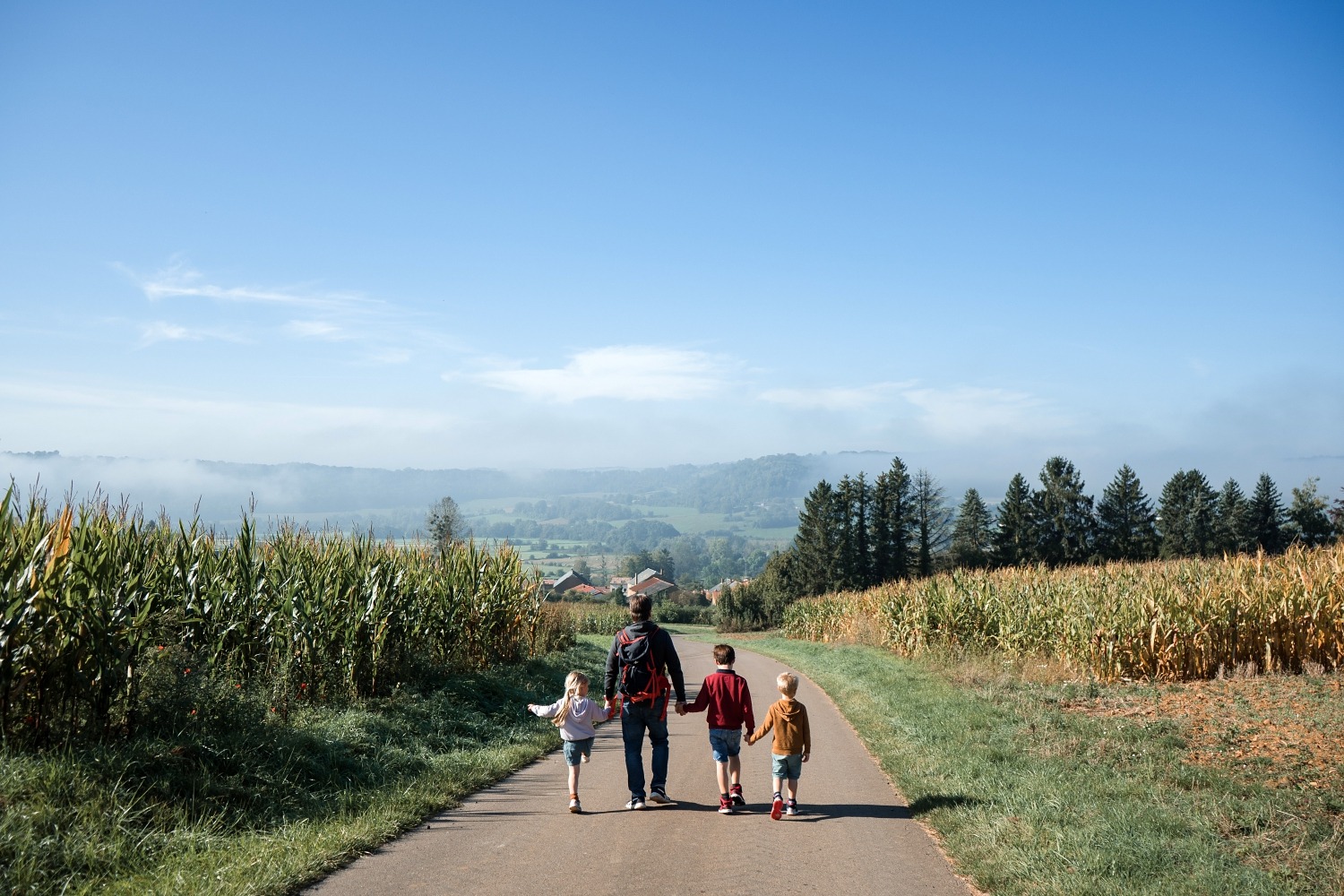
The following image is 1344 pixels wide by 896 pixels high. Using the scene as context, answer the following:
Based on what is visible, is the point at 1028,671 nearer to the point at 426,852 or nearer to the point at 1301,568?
the point at 1301,568

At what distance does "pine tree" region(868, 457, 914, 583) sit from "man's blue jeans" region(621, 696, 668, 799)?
83559mm

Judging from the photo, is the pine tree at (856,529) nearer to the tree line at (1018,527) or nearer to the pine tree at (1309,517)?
the tree line at (1018,527)

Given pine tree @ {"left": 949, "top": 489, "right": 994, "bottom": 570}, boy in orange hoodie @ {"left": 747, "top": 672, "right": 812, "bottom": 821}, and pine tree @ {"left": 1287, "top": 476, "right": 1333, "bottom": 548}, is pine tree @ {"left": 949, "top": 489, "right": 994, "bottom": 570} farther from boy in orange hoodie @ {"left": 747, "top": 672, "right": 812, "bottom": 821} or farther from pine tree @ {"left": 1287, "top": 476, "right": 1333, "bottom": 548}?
boy in orange hoodie @ {"left": 747, "top": 672, "right": 812, "bottom": 821}

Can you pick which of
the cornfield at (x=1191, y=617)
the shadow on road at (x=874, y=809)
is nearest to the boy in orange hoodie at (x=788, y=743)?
the shadow on road at (x=874, y=809)

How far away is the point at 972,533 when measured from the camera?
98250 mm

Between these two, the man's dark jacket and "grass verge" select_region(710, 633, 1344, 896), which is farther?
the man's dark jacket

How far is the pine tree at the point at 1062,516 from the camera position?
87.7 metres

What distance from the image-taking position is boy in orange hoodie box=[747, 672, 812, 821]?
7.51 meters

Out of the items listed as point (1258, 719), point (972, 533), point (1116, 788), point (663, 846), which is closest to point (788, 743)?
point (663, 846)

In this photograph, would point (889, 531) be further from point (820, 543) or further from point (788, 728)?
point (788, 728)

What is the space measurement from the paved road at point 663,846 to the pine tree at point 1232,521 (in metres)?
83.5

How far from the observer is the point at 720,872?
5820 mm

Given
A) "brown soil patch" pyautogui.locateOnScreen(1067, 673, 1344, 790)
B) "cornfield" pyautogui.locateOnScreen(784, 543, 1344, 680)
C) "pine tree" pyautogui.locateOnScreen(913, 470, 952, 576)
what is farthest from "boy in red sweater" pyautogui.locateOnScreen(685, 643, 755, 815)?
"pine tree" pyautogui.locateOnScreen(913, 470, 952, 576)

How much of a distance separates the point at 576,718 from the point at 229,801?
2.90 meters
